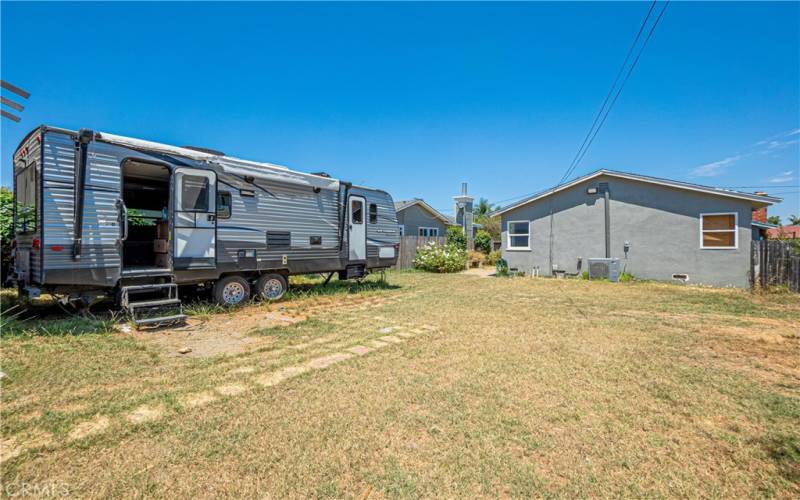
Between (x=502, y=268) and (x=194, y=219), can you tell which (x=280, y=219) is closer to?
(x=194, y=219)

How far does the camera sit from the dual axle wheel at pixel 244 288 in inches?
299

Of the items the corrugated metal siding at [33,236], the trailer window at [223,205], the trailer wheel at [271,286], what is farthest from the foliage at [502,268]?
the corrugated metal siding at [33,236]

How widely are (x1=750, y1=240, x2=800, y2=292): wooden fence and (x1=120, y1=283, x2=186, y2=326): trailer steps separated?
1460 centimetres

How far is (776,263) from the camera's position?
10.1 metres

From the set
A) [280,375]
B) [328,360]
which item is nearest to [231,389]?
[280,375]

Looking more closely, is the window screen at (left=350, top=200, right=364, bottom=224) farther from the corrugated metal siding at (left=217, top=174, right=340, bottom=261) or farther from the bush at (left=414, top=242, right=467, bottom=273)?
the bush at (left=414, top=242, right=467, bottom=273)

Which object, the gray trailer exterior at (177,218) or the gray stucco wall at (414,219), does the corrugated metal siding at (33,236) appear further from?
the gray stucco wall at (414,219)

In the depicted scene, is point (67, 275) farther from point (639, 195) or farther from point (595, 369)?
point (639, 195)

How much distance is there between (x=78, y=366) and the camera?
13.0 feet

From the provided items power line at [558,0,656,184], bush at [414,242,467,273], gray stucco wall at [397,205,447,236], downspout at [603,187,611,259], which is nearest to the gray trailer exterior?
bush at [414,242,467,273]

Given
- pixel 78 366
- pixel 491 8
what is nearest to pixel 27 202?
pixel 78 366

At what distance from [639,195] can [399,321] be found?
11.4 meters

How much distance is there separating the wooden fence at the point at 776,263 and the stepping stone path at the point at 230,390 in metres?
10.7

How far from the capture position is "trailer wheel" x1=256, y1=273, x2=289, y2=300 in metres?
8.24
